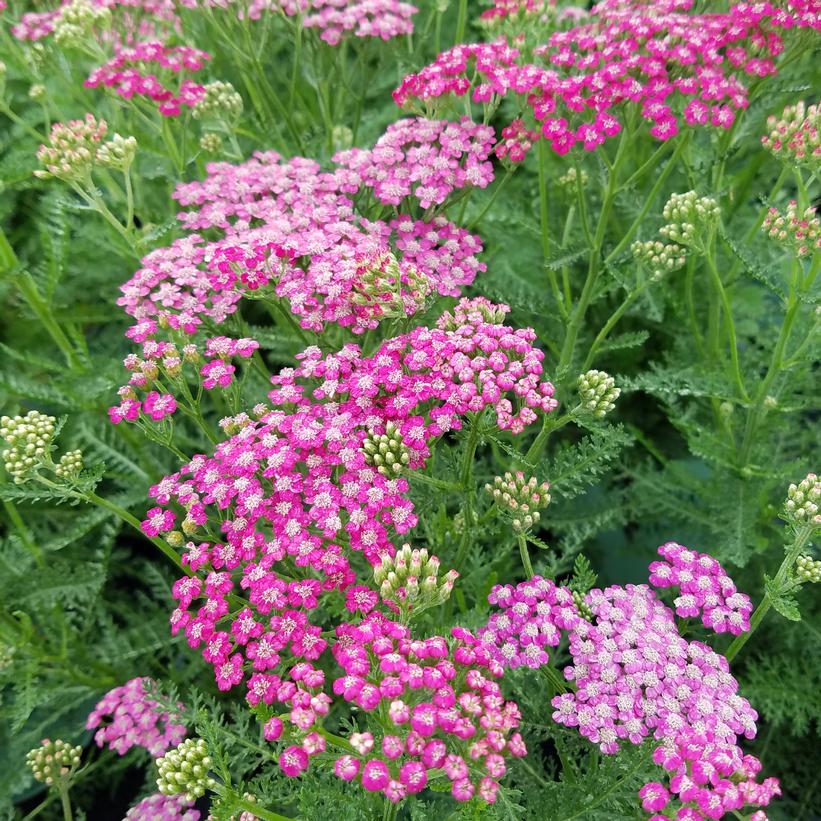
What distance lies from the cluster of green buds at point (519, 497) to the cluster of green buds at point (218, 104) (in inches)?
69.5

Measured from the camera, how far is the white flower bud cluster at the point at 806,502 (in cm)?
179

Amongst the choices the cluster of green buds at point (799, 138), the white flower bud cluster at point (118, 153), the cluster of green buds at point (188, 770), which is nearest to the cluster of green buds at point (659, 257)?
the cluster of green buds at point (799, 138)

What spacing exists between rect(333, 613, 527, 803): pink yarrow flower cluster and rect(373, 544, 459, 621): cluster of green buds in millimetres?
62

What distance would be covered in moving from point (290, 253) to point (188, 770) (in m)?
1.36

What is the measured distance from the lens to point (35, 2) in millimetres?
3275

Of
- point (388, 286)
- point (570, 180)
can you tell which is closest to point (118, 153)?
Result: point (388, 286)

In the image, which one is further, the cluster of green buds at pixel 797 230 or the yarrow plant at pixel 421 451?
the cluster of green buds at pixel 797 230

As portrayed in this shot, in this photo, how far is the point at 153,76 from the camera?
8.67ft

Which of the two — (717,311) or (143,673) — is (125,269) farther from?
(717,311)

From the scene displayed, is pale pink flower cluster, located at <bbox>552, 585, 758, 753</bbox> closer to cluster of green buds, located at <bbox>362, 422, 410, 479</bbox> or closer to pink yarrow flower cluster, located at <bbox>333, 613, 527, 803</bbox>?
pink yarrow flower cluster, located at <bbox>333, 613, 527, 803</bbox>

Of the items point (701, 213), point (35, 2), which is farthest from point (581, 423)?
point (35, 2)

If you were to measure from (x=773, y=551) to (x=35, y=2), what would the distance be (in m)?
3.86

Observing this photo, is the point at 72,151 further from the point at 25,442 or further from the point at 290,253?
the point at 25,442

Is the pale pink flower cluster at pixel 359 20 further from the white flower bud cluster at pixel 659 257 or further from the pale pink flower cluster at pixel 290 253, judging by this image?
the white flower bud cluster at pixel 659 257
